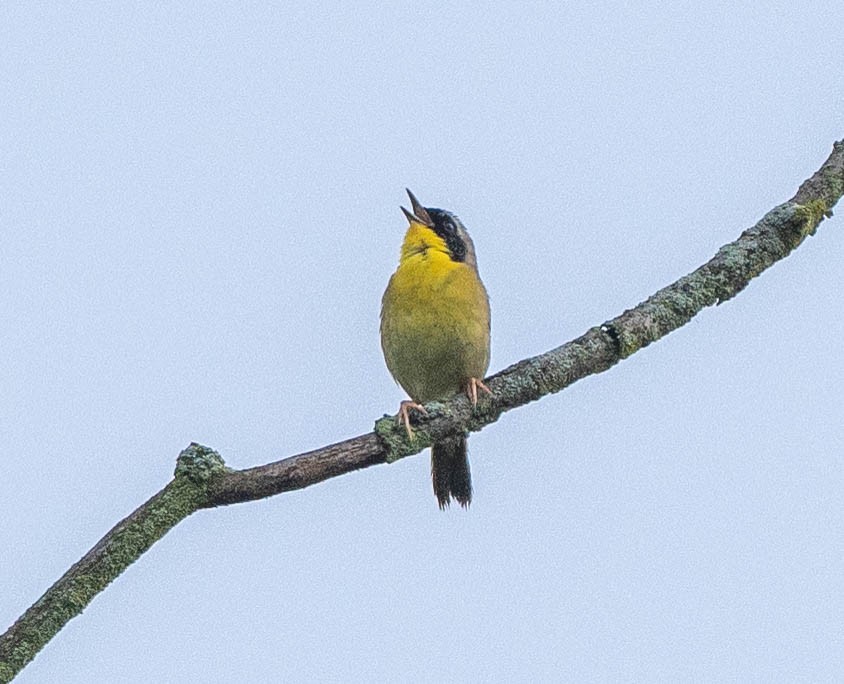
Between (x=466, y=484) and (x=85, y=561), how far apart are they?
184 inches

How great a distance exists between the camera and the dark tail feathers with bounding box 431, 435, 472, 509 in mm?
9109

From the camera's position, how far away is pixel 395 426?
17.6ft

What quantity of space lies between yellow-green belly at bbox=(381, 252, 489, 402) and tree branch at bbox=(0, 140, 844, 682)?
8.05 ft

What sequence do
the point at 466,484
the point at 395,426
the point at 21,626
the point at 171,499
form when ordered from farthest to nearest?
the point at 466,484 → the point at 395,426 → the point at 171,499 → the point at 21,626

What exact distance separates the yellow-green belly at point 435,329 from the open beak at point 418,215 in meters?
0.68

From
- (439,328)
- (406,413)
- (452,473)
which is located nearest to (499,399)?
(406,413)

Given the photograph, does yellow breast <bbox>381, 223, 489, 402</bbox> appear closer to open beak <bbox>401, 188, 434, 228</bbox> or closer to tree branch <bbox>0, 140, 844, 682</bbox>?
open beak <bbox>401, 188, 434, 228</bbox>

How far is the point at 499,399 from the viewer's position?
5.82m

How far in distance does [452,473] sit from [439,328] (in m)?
1.22

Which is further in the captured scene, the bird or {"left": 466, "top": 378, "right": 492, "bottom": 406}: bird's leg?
the bird

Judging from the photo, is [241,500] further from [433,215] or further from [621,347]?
[433,215]

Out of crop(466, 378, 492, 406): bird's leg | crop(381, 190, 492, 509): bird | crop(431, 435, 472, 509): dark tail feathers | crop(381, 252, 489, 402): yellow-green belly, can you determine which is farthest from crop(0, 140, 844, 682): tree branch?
crop(431, 435, 472, 509): dark tail feathers

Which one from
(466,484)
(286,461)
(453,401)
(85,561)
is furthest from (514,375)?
(466,484)

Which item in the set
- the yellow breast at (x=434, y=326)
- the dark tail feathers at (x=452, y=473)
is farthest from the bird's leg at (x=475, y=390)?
the dark tail feathers at (x=452, y=473)
